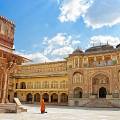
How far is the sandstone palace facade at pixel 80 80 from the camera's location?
39.3m

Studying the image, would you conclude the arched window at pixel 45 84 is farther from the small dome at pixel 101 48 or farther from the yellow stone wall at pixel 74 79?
the small dome at pixel 101 48

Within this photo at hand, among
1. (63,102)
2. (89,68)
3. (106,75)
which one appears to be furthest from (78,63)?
(63,102)

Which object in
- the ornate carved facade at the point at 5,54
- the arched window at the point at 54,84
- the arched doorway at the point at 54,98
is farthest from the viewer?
the arched doorway at the point at 54,98

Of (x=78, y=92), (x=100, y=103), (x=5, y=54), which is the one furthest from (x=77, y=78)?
(x=5, y=54)

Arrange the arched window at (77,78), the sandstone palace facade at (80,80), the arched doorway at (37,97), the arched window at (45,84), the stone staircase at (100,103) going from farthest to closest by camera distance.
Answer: the arched doorway at (37,97), the arched window at (45,84), the arched window at (77,78), the sandstone palace facade at (80,80), the stone staircase at (100,103)

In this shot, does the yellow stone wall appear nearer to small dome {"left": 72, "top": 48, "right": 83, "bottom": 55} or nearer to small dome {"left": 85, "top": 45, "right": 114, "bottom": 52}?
small dome {"left": 72, "top": 48, "right": 83, "bottom": 55}

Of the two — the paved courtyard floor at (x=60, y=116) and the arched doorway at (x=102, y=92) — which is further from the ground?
the arched doorway at (x=102, y=92)

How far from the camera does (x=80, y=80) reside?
139ft

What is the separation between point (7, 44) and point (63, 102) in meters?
32.3

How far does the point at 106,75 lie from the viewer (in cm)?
4031

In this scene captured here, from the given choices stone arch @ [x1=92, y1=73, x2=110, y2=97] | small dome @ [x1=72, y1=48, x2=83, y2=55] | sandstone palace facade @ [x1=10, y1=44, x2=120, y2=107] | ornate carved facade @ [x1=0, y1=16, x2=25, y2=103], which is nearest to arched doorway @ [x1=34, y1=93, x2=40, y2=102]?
sandstone palace facade @ [x1=10, y1=44, x2=120, y2=107]

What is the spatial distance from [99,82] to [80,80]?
317 cm

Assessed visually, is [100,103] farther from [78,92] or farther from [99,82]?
[78,92]

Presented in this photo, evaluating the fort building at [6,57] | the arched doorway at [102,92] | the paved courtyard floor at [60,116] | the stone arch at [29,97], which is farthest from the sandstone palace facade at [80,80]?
the fort building at [6,57]
